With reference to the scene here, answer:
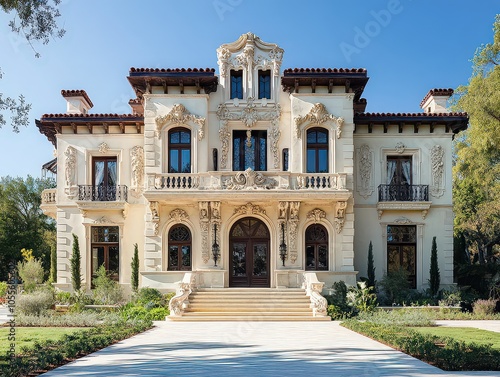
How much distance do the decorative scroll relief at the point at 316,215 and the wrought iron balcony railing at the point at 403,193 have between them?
10.1 feet

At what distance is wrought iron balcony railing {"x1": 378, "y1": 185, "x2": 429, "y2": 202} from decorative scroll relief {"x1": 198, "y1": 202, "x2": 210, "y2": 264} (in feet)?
25.6

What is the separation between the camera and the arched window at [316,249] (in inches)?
973

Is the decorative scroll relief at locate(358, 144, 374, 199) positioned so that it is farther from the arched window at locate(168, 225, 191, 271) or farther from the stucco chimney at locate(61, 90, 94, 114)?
the stucco chimney at locate(61, 90, 94, 114)

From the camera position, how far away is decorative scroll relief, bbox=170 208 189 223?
24703mm

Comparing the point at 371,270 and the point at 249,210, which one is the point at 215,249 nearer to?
the point at 249,210

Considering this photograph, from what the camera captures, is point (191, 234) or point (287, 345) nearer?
point (287, 345)

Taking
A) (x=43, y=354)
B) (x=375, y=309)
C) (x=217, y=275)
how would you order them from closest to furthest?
(x=43, y=354), (x=375, y=309), (x=217, y=275)

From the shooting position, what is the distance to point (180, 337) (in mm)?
15672

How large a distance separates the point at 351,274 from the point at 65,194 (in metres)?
13.1

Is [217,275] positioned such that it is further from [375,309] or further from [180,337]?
[180,337]

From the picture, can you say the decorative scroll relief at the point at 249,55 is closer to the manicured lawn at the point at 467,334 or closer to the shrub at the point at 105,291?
the shrub at the point at 105,291

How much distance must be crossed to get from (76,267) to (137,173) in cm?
486

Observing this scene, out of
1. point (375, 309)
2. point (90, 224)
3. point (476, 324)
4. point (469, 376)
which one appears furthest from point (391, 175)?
point (469, 376)

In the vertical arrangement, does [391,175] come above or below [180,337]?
above
